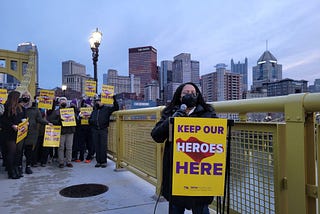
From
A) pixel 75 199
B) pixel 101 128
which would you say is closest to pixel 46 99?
pixel 101 128

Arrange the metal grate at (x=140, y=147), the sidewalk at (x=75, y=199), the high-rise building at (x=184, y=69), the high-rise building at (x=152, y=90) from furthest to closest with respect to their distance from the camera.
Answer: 1. the high-rise building at (x=152, y=90)
2. the high-rise building at (x=184, y=69)
3. the metal grate at (x=140, y=147)
4. the sidewalk at (x=75, y=199)

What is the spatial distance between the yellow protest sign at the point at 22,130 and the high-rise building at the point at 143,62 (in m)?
50.6

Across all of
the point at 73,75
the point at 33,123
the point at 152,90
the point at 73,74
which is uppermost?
the point at 73,74

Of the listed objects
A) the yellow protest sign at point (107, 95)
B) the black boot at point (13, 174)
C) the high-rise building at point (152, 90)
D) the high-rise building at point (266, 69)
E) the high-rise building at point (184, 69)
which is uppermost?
the high-rise building at point (266, 69)

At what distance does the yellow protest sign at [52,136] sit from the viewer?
6.76m

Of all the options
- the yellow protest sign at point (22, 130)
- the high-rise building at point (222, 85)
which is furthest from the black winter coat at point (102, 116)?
the high-rise building at point (222, 85)

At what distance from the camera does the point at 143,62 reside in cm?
6341

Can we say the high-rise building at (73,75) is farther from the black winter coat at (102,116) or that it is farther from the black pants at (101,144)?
the black pants at (101,144)

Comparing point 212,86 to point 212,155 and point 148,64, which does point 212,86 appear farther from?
point 212,155

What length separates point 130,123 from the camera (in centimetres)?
553

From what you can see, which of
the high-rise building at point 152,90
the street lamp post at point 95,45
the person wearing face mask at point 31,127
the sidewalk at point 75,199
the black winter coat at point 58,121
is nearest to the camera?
the sidewalk at point 75,199

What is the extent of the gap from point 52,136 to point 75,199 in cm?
306

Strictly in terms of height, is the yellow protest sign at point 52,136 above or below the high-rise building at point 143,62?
below

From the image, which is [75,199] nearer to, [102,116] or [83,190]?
[83,190]
